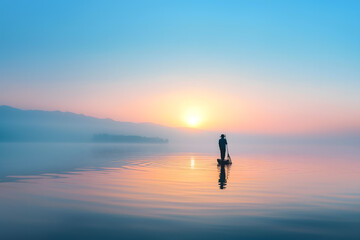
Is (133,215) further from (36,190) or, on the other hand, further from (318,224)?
(36,190)

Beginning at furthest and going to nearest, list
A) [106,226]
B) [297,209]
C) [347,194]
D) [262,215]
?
[347,194] < [297,209] < [262,215] < [106,226]

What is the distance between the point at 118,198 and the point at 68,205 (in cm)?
222

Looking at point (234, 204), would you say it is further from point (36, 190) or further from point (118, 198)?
point (36, 190)

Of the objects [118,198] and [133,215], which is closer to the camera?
[133,215]

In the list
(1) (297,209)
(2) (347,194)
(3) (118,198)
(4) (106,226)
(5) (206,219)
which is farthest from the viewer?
(2) (347,194)

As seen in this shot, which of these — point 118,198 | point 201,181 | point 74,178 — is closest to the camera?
point 118,198

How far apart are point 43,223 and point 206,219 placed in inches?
196

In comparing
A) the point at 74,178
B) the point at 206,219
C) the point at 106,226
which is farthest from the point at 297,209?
the point at 74,178

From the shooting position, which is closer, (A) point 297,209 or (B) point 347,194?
(A) point 297,209

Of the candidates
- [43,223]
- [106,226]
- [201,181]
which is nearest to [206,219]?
[106,226]

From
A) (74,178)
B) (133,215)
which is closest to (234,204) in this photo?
(133,215)

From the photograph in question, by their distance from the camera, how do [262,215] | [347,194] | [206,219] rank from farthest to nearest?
[347,194] < [262,215] < [206,219]

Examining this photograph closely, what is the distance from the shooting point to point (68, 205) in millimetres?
12258

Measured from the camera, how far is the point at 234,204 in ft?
41.1
